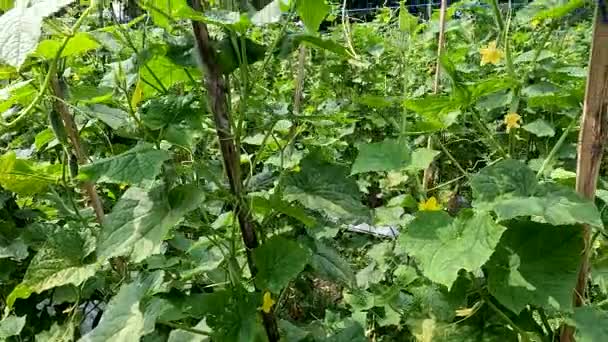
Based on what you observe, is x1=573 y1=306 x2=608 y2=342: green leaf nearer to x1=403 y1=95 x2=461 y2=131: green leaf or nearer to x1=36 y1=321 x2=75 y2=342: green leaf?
x1=403 y1=95 x2=461 y2=131: green leaf

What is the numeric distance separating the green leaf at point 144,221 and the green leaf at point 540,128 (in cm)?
158

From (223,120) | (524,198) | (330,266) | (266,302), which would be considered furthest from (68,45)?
(524,198)

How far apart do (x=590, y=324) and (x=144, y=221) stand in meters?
0.70

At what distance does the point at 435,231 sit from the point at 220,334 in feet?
1.29

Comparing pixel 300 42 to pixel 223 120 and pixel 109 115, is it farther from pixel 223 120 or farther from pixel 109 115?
pixel 109 115

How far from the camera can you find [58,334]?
1.52 meters

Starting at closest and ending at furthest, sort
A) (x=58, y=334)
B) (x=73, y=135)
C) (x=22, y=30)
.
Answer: (x=22, y=30) → (x=73, y=135) → (x=58, y=334)

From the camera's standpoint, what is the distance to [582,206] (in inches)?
34.1

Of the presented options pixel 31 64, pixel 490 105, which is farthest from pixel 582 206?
pixel 31 64

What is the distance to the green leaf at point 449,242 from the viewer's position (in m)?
0.88

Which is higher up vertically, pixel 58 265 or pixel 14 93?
pixel 14 93

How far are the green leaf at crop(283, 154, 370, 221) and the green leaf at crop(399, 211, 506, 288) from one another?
11 centimetres

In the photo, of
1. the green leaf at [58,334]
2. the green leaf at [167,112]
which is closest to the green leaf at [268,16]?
the green leaf at [167,112]

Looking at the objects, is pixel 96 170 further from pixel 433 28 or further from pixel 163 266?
pixel 433 28
